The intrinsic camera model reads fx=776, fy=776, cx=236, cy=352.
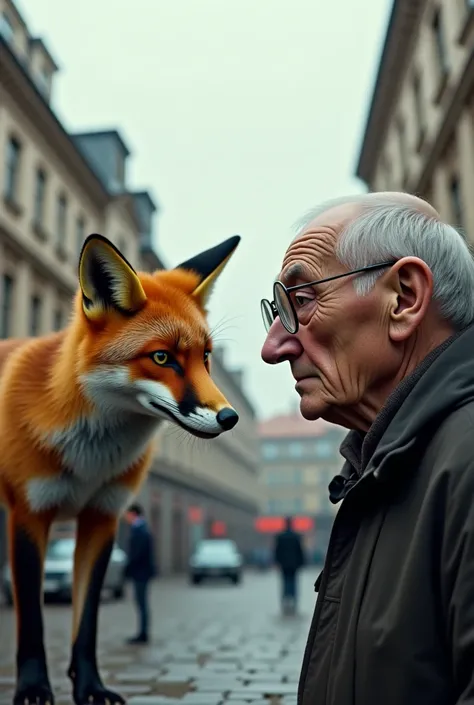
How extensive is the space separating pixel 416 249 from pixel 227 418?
4.70 feet

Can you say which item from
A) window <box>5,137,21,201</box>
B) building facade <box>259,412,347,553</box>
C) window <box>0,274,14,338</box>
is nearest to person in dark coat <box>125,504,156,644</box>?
window <box>0,274,14,338</box>

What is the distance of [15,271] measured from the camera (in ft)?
73.7

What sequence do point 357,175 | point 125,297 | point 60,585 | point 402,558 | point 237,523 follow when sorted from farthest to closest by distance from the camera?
point 237,523, point 357,175, point 60,585, point 125,297, point 402,558

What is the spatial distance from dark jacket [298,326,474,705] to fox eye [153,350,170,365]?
1.76 meters

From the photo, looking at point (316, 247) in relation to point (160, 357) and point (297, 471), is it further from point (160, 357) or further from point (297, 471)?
point (297, 471)

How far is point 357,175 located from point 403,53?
9244mm

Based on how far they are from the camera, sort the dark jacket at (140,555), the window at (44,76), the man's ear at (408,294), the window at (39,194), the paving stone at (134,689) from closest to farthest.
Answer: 1. the man's ear at (408,294)
2. the paving stone at (134,689)
3. the dark jacket at (140,555)
4. the window at (39,194)
5. the window at (44,76)

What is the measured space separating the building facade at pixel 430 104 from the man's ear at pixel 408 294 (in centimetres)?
1528

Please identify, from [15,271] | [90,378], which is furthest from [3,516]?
[90,378]

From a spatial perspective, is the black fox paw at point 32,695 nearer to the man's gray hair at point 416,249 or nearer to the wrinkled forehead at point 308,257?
the wrinkled forehead at point 308,257

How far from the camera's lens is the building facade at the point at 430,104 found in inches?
694

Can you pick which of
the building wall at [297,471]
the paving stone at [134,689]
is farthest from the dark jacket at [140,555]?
the building wall at [297,471]

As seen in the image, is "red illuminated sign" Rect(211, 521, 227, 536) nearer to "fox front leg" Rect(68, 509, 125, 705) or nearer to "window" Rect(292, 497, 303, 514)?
"window" Rect(292, 497, 303, 514)

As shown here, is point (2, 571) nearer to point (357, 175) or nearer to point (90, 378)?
point (90, 378)
